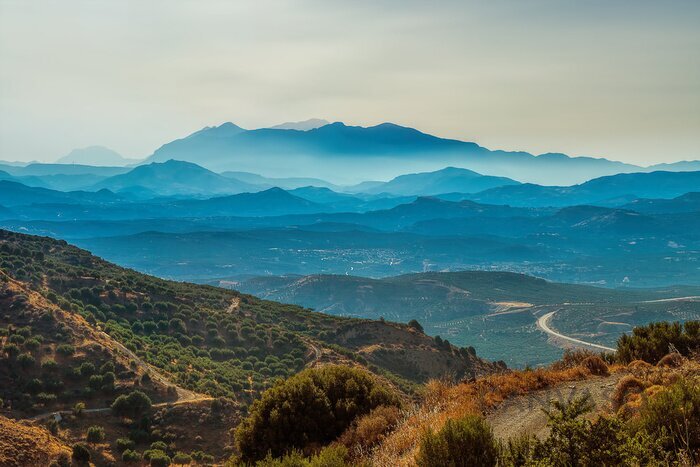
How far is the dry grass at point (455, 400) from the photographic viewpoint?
9.41 meters

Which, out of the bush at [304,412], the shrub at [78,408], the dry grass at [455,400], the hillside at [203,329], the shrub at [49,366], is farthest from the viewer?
the hillside at [203,329]

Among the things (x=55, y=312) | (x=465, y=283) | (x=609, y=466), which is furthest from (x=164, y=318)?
(x=465, y=283)

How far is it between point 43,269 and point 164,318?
1100 cm

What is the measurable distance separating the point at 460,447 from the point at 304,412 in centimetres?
628

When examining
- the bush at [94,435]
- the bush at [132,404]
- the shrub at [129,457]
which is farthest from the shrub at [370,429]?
the bush at [132,404]

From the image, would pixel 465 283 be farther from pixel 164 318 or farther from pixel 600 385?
pixel 600 385

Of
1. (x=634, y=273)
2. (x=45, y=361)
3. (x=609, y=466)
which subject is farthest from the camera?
(x=634, y=273)

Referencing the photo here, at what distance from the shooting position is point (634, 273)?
180 m

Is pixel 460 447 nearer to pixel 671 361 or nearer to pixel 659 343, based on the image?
pixel 671 361

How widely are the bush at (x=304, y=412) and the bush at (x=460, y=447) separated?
5.46m

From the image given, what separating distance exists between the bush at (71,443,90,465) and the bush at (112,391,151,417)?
13.4 ft

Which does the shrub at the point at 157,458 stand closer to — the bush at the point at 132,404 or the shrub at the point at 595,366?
the bush at the point at 132,404

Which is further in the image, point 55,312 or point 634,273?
point 634,273

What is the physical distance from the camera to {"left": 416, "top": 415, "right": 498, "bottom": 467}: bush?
22.4 feet
